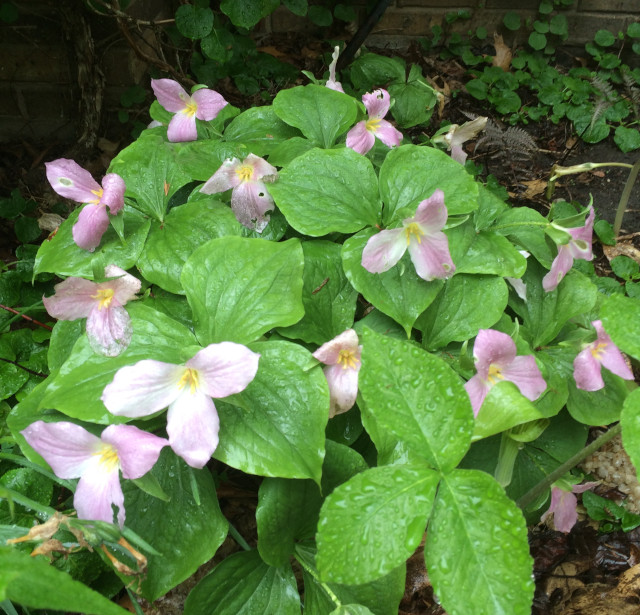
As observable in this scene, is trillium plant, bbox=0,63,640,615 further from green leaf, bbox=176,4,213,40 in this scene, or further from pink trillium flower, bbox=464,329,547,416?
green leaf, bbox=176,4,213,40

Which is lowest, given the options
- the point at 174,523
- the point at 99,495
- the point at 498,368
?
the point at 174,523

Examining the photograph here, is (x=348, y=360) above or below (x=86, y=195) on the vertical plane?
below

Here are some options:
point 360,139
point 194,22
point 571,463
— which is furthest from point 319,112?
point 194,22

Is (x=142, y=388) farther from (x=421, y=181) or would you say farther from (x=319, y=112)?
(x=319, y=112)

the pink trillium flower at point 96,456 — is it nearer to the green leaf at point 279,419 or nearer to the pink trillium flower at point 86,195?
the green leaf at point 279,419

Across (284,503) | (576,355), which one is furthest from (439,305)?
(284,503)

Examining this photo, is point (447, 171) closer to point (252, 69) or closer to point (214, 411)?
point (214, 411)
